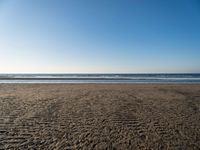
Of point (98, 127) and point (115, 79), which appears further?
point (115, 79)

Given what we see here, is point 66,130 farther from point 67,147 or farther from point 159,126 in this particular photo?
point 159,126

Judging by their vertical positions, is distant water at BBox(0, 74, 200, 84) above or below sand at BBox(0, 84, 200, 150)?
above

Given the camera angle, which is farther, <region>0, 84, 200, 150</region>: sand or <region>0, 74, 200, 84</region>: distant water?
<region>0, 74, 200, 84</region>: distant water

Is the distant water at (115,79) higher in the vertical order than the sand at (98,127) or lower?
higher

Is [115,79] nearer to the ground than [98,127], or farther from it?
farther from it

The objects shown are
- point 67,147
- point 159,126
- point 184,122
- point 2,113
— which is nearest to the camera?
point 67,147

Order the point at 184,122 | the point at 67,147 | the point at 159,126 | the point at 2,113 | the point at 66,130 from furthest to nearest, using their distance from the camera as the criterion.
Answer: the point at 2,113, the point at 184,122, the point at 159,126, the point at 66,130, the point at 67,147

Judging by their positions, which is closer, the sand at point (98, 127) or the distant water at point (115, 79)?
the sand at point (98, 127)

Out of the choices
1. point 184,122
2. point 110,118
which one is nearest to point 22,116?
point 110,118

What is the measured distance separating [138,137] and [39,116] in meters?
4.49

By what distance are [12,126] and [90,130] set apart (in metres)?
3.04

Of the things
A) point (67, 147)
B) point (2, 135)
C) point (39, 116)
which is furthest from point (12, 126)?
point (67, 147)

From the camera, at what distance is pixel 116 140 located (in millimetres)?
4844

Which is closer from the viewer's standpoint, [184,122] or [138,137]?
[138,137]
